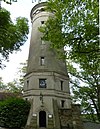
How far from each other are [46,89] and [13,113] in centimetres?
427

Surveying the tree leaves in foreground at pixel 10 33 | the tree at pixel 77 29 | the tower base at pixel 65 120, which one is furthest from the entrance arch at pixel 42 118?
the tree at pixel 77 29

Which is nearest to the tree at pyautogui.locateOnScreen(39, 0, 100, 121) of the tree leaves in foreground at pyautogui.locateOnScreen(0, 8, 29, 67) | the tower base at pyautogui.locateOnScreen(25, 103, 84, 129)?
the tree leaves in foreground at pyautogui.locateOnScreen(0, 8, 29, 67)

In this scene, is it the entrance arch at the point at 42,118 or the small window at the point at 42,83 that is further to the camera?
the small window at the point at 42,83

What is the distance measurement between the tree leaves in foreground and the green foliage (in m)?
4.64

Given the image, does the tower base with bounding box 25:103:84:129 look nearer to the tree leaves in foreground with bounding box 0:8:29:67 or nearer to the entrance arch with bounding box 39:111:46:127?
the entrance arch with bounding box 39:111:46:127

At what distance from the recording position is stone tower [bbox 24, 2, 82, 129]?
1948 cm

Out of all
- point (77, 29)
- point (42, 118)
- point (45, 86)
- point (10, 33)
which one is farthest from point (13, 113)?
point (77, 29)

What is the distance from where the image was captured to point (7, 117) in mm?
18719

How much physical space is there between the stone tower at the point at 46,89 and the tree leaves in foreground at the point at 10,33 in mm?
4279

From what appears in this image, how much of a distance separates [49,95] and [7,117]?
476 centimetres

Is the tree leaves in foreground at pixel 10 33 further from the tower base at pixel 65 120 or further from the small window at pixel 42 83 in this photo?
the tower base at pixel 65 120

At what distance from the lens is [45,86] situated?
2119 cm

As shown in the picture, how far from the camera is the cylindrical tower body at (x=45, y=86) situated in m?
19.6

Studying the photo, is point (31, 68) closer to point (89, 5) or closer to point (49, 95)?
point (49, 95)
